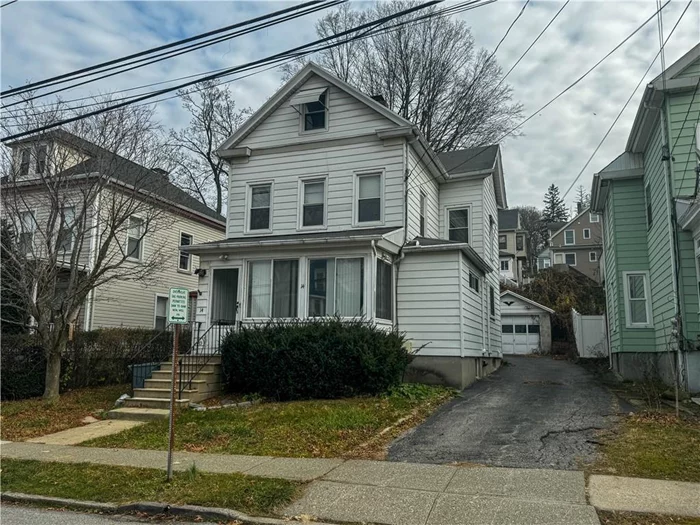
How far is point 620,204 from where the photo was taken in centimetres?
1587

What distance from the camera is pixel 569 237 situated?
5544 centimetres

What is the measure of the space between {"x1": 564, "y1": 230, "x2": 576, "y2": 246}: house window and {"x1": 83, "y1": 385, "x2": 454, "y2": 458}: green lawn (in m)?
48.1

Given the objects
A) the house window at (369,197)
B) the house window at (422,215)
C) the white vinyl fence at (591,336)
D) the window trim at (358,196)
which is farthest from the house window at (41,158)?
the white vinyl fence at (591,336)

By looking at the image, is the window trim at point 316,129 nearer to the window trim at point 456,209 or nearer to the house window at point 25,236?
the window trim at point 456,209

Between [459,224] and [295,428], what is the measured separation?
10.7 metres

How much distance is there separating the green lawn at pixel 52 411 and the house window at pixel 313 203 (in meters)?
6.47

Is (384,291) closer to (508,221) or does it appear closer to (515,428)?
(515,428)

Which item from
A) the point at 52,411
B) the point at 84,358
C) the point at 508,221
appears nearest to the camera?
the point at 52,411

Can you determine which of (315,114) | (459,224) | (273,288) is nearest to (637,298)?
(459,224)

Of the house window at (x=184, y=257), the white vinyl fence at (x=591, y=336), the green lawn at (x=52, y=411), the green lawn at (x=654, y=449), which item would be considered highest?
the house window at (x=184, y=257)

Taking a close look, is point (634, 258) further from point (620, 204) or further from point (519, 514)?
point (519, 514)

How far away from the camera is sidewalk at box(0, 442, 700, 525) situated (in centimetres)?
518

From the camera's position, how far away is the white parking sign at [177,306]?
22.0 feet

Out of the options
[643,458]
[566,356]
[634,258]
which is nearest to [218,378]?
[643,458]
